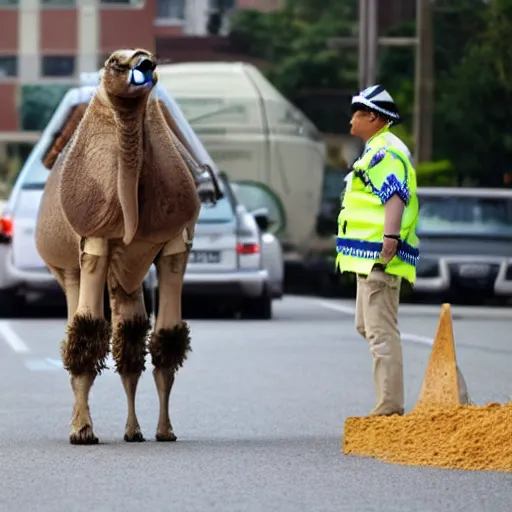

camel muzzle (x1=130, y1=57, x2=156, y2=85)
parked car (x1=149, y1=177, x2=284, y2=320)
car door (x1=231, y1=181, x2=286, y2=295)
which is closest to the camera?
camel muzzle (x1=130, y1=57, x2=156, y2=85)

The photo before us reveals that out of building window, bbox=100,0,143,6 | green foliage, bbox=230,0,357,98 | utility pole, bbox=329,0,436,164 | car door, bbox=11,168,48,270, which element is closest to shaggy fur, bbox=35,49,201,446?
car door, bbox=11,168,48,270

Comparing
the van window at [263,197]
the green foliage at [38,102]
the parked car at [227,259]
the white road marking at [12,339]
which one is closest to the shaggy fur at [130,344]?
the white road marking at [12,339]

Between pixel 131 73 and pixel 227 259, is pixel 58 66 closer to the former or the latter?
pixel 227 259

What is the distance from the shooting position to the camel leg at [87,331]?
11.1m

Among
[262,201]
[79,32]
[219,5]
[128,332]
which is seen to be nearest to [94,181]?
[128,332]

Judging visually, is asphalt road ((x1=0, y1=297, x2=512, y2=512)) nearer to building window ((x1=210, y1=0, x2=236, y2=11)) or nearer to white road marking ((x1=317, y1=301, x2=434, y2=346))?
white road marking ((x1=317, y1=301, x2=434, y2=346))

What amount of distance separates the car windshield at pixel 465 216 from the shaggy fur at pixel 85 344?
17848 millimetres

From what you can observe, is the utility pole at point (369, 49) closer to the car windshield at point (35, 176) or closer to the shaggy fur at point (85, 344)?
the car windshield at point (35, 176)

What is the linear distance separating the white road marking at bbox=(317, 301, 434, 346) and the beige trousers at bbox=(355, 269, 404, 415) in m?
8.45

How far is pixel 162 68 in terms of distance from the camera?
3306 centimetres

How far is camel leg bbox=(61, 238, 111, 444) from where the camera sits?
11.1 m

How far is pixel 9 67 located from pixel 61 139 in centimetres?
5183

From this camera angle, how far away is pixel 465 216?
97.5 ft

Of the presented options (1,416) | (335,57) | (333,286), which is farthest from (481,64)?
(1,416)
